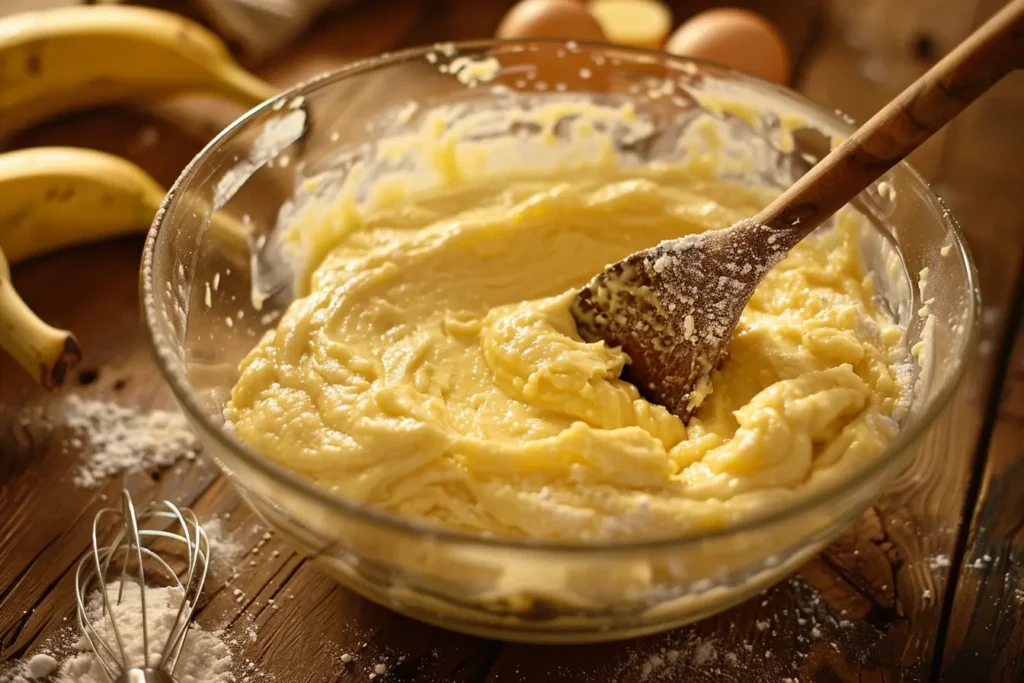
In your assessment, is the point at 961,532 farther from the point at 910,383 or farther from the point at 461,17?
the point at 461,17

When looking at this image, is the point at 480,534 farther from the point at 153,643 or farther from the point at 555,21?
the point at 555,21

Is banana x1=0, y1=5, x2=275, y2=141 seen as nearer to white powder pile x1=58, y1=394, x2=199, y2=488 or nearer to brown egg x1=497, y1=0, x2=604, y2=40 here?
brown egg x1=497, y1=0, x2=604, y2=40

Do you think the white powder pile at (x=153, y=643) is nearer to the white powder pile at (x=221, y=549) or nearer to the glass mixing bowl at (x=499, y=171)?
the white powder pile at (x=221, y=549)

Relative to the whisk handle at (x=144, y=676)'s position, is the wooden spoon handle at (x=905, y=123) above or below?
above

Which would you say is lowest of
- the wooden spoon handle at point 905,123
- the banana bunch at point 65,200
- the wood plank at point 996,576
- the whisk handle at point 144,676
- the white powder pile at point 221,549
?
the white powder pile at point 221,549

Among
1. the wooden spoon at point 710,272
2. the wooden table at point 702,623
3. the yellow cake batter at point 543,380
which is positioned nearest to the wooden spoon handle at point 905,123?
the wooden spoon at point 710,272

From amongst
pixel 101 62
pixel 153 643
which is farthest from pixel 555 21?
pixel 153 643

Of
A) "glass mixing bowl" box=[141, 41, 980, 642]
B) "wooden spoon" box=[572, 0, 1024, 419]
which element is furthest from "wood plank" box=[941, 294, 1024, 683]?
"wooden spoon" box=[572, 0, 1024, 419]
